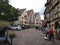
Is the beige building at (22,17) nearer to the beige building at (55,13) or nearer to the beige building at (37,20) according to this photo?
the beige building at (37,20)

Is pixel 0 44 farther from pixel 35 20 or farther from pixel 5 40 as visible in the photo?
pixel 35 20

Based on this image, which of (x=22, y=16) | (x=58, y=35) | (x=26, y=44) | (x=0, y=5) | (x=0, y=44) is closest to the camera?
(x=0, y=44)

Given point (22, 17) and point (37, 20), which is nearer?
point (22, 17)

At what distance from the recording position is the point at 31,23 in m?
118

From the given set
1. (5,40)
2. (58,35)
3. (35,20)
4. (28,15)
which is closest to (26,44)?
(58,35)

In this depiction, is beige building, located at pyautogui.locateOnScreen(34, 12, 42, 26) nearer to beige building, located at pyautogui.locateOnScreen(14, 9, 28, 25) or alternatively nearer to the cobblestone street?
beige building, located at pyautogui.locateOnScreen(14, 9, 28, 25)

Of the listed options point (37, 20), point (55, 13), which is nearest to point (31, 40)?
point (55, 13)

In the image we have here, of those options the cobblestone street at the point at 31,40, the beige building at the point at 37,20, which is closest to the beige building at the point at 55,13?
the cobblestone street at the point at 31,40

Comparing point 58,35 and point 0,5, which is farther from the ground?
point 0,5

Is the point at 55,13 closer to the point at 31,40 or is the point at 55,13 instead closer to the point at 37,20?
the point at 31,40

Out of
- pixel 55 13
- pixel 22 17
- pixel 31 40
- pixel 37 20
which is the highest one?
pixel 22 17

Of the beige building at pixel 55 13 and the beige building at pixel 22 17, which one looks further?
the beige building at pixel 22 17

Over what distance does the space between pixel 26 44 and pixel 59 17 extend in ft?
57.9

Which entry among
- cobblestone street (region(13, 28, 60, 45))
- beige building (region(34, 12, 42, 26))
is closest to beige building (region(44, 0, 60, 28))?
cobblestone street (region(13, 28, 60, 45))
